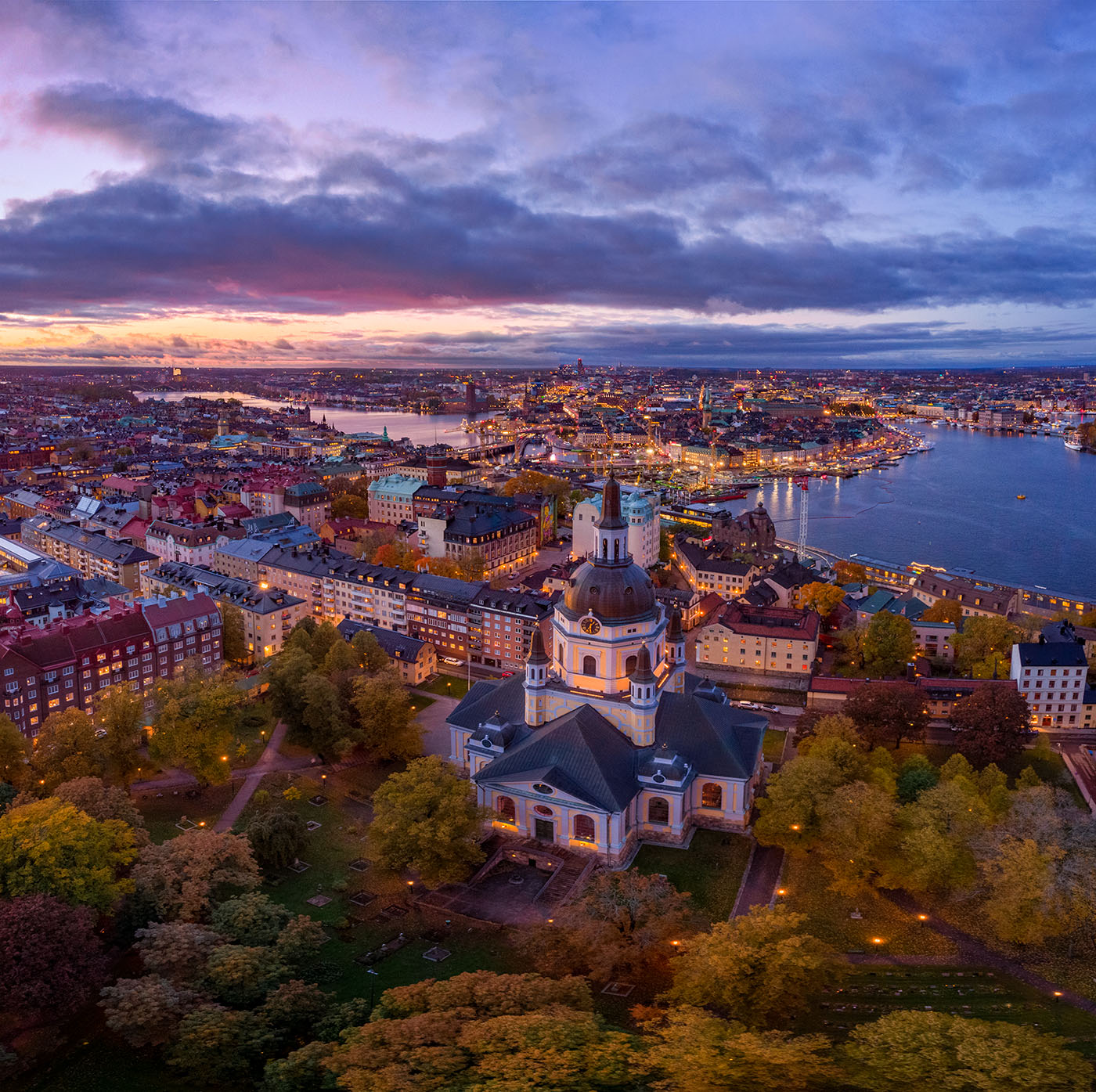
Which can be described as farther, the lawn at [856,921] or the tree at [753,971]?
the lawn at [856,921]

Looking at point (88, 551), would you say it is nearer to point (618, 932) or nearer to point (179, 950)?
point (179, 950)

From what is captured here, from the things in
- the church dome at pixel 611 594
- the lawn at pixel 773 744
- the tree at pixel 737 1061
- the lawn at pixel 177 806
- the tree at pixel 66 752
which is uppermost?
the church dome at pixel 611 594

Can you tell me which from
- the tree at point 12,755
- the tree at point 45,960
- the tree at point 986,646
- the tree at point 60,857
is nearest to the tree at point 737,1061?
the tree at point 45,960

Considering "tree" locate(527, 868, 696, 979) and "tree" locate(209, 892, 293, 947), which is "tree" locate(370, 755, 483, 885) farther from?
"tree" locate(209, 892, 293, 947)

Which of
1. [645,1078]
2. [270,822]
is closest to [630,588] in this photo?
[270,822]

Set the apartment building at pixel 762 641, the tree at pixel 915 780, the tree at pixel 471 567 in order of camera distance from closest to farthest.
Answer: the tree at pixel 915 780 < the apartment building at pixel 762 641 < the tree at pixel 471 567

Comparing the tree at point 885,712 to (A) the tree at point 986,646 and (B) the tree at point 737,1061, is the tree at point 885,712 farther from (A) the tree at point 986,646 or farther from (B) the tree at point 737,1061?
(B) the tree at point 737,1061

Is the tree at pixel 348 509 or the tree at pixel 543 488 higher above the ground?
the tree at pixel 543 488

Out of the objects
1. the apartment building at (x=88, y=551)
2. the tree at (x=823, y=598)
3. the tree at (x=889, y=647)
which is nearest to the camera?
the tree at (x=889, y=647)
